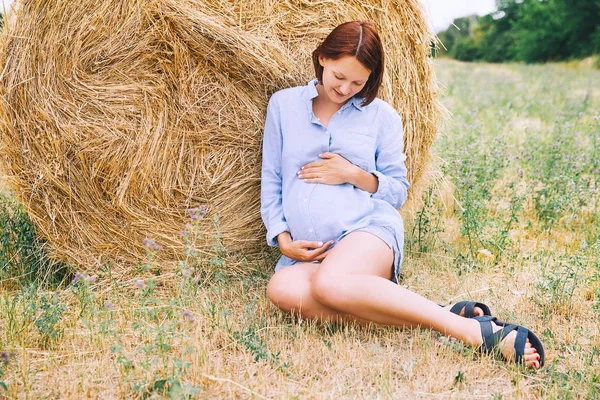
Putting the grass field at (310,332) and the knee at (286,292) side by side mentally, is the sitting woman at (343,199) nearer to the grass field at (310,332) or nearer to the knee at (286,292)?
the knee at (286,292)

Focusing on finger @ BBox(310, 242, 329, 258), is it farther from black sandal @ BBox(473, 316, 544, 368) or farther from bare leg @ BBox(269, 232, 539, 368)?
black sandal @ BBox(473, 316, 544, 368)

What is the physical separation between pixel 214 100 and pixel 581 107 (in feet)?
19.5

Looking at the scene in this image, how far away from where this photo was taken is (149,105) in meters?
3.00

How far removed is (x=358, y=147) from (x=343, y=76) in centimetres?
37

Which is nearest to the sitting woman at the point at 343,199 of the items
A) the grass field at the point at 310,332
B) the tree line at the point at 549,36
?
the grass field at the point at 310,332

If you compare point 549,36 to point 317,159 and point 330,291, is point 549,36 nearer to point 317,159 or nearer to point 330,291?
point 317,159

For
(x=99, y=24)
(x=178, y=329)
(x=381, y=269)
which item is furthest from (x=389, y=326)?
(x=99, y=24)

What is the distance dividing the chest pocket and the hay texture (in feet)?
1.46

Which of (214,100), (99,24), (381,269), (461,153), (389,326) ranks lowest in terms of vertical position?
(389,326)

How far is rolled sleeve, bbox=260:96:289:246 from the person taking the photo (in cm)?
298

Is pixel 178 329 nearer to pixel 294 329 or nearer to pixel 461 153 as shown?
pixel 294 329

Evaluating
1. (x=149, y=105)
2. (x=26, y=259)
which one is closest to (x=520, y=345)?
(x=149, y=105)

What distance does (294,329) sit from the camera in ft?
8.56

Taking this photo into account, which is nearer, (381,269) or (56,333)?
(56,333)
